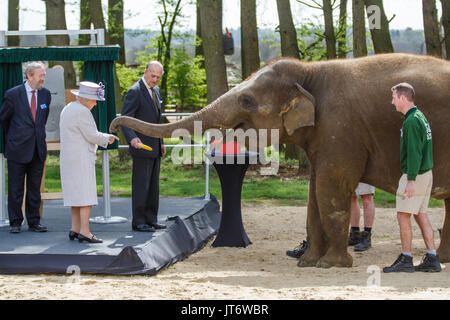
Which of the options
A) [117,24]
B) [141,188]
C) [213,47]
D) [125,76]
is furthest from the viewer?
[125,76]

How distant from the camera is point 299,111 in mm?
7406

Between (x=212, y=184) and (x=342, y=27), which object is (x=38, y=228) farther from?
(x=342, y=27)

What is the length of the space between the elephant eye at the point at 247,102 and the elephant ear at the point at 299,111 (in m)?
0.34

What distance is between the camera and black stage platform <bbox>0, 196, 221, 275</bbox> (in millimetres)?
7117

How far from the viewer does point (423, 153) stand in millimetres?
6930

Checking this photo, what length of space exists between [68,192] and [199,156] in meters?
11.8

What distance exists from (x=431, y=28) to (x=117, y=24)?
13.4 meters

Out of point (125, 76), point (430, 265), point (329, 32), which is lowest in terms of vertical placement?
point (430, 265)

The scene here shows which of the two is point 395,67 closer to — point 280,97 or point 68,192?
point 280,97

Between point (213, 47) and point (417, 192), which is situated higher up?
point (213, 47)

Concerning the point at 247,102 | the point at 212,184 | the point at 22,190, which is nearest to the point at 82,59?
the point at 22,190

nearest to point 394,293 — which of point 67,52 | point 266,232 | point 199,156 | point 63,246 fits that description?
point 63,246

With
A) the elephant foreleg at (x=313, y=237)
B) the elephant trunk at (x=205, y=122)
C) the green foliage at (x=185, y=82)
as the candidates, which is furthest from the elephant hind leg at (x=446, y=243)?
the green foliage at (x=185, y=82)

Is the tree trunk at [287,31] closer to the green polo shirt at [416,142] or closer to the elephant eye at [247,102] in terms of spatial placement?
the elephant eye at [247,102]
